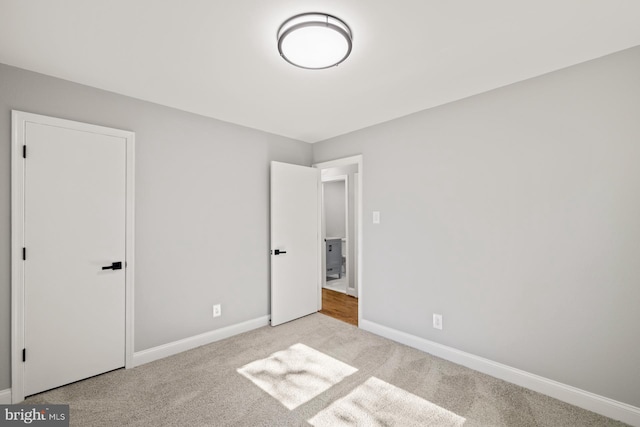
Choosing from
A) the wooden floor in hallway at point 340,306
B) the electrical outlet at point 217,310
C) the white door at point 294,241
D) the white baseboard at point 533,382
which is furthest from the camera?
the wooden floor in hallway at point 340,306

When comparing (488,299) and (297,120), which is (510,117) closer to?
(488,299)

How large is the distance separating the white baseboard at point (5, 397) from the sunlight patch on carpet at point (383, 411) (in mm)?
2182

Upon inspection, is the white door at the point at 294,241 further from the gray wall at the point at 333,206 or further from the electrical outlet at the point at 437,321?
the gray wall at the point at 333,206

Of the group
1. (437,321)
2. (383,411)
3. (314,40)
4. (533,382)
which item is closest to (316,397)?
(383,411)

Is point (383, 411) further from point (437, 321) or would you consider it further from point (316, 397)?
point (437, 321)

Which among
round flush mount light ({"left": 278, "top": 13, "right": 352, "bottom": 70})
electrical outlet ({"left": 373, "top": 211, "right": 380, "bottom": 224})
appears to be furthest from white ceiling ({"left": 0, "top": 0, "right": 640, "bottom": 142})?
electrical outlet ({"left": 373, "top": 211, "right": 380, "bottom": 224})

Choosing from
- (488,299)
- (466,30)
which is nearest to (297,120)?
(466,30)

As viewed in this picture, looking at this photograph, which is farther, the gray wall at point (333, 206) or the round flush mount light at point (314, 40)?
the gray wall at point (333, 206)

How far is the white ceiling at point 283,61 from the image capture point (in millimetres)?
1532

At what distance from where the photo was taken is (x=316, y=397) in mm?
2141

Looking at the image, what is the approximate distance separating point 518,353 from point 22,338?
383 cm

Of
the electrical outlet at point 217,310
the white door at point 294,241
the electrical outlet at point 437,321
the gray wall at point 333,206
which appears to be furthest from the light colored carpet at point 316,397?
the gray wall at point 333,206

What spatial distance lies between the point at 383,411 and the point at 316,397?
0.50m

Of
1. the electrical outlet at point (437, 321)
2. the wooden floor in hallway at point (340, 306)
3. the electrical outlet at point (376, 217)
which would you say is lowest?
the wooden floor in hallway at point (340, 306)
